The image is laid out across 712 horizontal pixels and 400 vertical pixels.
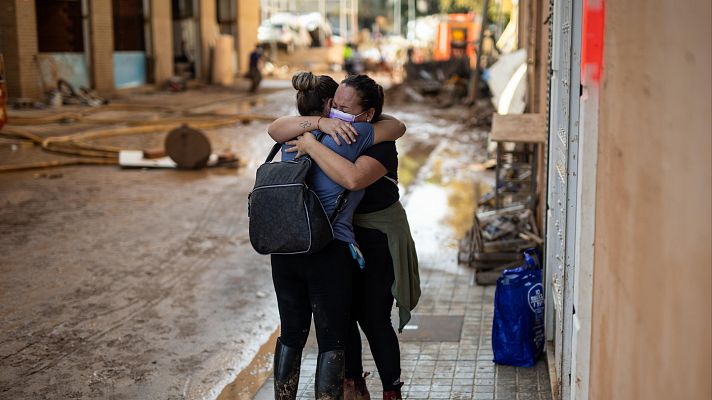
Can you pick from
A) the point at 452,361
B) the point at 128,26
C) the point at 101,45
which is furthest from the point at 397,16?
the point at 452,361

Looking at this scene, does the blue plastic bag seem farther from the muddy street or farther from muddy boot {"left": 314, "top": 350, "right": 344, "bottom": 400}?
the muddy street

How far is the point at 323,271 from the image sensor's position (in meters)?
4.15

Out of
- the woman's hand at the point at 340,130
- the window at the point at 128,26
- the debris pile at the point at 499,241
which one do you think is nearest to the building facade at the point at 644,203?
the woman's hand at the point at 340,130

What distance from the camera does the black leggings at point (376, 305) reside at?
14.3 feet

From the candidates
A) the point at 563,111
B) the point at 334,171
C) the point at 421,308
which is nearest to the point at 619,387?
the point at 334,171

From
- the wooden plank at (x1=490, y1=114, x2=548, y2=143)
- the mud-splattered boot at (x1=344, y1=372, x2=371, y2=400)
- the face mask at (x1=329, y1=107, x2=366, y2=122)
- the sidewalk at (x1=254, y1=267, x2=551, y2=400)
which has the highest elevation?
the face mask at (x1=329, y1=107, x2=366, y2=122)

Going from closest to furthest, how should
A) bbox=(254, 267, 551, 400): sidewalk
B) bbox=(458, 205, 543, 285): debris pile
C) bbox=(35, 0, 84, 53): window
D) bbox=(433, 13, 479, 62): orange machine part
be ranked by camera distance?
bbox=(254, 267, 551, 400): sidewalk, bbox=(458, 205, 543, 285): debris pile, bbox=(35, 0, 84, 53): window, bbox=(433, 13, 479, 62): orange machine part

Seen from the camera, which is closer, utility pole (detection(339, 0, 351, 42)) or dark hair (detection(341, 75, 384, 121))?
dark hair (detection(341, 75, 384, 121))

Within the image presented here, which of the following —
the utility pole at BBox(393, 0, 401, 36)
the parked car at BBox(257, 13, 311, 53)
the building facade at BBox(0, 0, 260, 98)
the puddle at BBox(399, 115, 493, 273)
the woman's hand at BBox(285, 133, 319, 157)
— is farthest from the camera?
the utility pole at BBox(393, 0, 401, 36)

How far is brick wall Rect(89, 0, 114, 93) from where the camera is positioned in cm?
2516

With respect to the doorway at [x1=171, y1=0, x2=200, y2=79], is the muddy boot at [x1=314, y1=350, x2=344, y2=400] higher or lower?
lower

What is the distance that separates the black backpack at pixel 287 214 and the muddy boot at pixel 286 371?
55 centimetres

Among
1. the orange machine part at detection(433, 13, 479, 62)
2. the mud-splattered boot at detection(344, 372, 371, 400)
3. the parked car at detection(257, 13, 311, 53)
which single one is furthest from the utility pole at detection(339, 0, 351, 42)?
the mud-splattered boot at detection(344, 372, 371, 400)

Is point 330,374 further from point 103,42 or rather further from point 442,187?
point 103,42
